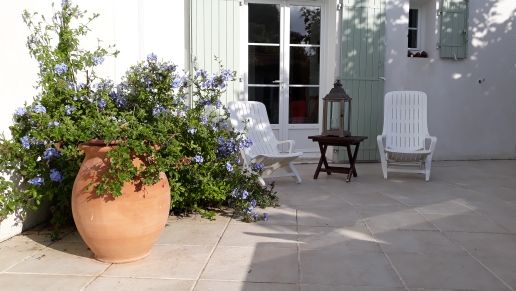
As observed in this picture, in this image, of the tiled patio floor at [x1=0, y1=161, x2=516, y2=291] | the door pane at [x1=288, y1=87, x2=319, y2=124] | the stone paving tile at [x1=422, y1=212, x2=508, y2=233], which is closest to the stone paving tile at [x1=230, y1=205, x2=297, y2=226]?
the tiled patio floor at [x1=0, y1=161, x2=516, y2=291]

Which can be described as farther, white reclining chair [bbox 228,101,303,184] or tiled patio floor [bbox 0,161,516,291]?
white reclining chair [bbox 228,101,303,184]

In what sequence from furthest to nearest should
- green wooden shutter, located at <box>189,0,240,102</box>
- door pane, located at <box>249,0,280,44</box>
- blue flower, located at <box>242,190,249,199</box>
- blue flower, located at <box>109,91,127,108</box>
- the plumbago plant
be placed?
door pane, located at <box>249,0,280,44</box>
green wooden shutter, located at <box>189,0,240,102</box>
blue flower, located at <box>242,190,249,199</box>
blue flower, located at <box>109,91,127,108</box>
the plumbago plant

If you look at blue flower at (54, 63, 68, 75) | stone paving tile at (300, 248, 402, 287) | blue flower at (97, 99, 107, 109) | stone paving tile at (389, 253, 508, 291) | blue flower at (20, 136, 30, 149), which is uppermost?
blue flower at (54, 63, 68, 75)

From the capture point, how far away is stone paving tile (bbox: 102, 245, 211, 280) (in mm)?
2388

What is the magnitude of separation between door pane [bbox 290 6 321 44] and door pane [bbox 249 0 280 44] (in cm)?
21

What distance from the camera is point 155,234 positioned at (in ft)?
8.44

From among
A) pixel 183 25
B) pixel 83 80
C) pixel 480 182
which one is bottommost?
pixel 480 182

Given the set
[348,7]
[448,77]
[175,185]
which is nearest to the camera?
[175,185]

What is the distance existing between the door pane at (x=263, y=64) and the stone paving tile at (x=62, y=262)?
3802mm

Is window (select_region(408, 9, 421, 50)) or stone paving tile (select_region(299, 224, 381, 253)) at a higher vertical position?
window (select_region(408, 9, 421, 50))

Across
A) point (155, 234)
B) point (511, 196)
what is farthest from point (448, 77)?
point (155, 234)

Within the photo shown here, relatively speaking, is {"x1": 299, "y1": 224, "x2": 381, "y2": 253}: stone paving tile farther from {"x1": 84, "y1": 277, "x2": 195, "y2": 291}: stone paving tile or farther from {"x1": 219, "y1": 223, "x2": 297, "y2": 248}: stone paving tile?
{"x1": 84, "y1": 277, "x2": 195, "y2": 291}: stone paving tile

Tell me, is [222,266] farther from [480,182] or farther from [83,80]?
[480,182]

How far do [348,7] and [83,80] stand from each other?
371cm
